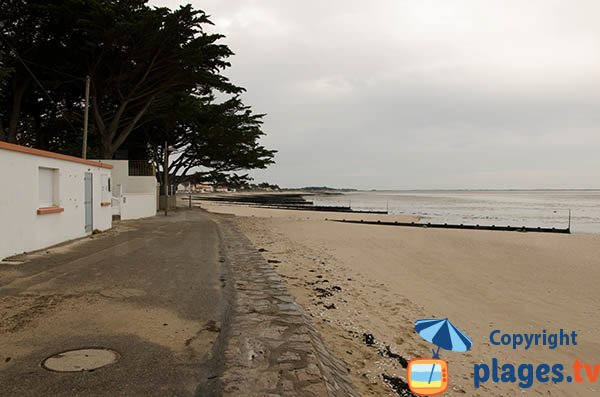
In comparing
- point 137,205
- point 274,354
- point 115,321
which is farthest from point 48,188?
point 137,205

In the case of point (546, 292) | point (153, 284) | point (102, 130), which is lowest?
point (546, 292)

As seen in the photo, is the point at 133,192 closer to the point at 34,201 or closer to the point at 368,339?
the point at 34,201

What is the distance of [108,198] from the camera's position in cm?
1584

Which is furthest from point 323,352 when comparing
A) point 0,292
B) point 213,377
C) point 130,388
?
point 0,292

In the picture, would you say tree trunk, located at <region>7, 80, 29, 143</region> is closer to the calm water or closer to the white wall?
the white wall

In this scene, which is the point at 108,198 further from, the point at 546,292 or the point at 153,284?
the point at 546,292

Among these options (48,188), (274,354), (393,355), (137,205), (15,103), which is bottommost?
(393,355)

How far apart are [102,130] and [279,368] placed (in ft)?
82.9

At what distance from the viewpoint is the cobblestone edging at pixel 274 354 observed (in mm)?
3393

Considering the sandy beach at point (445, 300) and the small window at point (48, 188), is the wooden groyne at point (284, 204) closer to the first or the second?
the sandy beach at point (445, 300)

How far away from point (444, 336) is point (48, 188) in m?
11.4

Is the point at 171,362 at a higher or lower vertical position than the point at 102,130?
lower

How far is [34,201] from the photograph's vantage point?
9.77 meters

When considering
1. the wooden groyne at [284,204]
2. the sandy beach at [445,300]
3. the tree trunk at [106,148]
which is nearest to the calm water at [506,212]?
the wooden groyne at [284,204]
